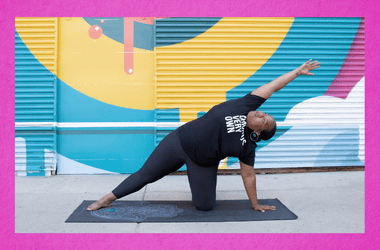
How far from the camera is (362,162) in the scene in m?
5.88

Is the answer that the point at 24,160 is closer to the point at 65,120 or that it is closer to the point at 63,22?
the point at 65,120

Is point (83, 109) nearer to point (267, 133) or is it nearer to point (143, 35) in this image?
point (143, 35)

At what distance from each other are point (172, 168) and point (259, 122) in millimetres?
1184

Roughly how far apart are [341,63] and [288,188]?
274 centimetres

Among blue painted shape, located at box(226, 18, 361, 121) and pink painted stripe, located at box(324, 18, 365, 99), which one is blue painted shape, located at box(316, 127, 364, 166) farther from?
blue painted shape, located at box(226, 18, 361, 121)

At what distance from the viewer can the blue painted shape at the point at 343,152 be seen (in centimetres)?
584

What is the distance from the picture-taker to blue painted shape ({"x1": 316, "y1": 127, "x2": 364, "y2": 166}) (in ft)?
19.1

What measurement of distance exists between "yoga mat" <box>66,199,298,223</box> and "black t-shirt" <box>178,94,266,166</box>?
0.63 metres

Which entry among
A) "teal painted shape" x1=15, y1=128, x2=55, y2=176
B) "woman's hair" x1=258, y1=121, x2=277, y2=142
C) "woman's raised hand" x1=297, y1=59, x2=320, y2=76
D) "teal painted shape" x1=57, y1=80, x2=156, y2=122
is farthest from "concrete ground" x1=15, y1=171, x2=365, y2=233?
"woman's raised hand" x1=297, y1=59, x2=320, y2=76

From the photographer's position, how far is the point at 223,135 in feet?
11.1

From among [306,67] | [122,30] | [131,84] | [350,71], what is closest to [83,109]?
[131,84]

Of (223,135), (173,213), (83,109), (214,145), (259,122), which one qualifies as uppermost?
(83,109)

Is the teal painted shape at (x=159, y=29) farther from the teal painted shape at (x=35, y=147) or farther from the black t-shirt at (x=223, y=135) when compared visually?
the black t-shirt at (x=223, y=135)

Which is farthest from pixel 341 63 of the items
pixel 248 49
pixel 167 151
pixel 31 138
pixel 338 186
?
pixel 31 138
